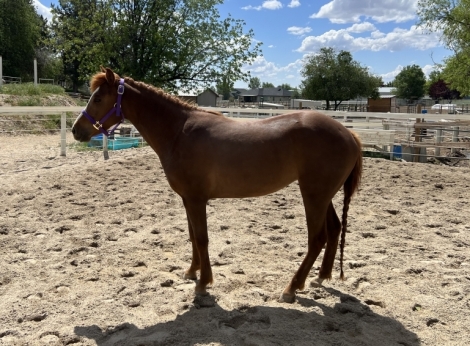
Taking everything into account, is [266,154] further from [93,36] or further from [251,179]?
[93,36]

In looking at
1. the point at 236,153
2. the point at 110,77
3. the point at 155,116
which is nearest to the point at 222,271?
the point at 236,153

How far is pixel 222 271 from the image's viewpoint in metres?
3.47

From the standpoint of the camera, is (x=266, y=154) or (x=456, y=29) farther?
(x=456, y=29)

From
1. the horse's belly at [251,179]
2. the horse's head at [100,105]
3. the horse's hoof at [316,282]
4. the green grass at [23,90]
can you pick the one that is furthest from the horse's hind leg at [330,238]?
the green grass at [23,90]

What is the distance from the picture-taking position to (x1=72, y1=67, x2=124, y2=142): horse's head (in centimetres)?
314

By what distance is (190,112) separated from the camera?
325 centimetres

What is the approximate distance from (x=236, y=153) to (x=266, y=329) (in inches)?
50.4

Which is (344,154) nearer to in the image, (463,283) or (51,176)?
(463,283)

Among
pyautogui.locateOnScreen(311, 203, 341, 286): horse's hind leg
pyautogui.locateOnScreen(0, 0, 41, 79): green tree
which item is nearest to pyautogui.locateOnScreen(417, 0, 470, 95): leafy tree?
pyautogui.locateOnScreen(311, 203, 341, 286): horse's hind leg

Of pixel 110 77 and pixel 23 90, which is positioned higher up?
pixel 23 90

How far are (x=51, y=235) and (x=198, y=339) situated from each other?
258 cm

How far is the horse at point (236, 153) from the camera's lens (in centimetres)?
295

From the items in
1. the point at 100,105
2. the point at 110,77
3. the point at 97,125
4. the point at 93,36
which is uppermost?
the point at 93,36

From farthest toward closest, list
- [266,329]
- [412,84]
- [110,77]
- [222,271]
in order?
[412,84] → [222,271] → [110,77] → [266,329]
